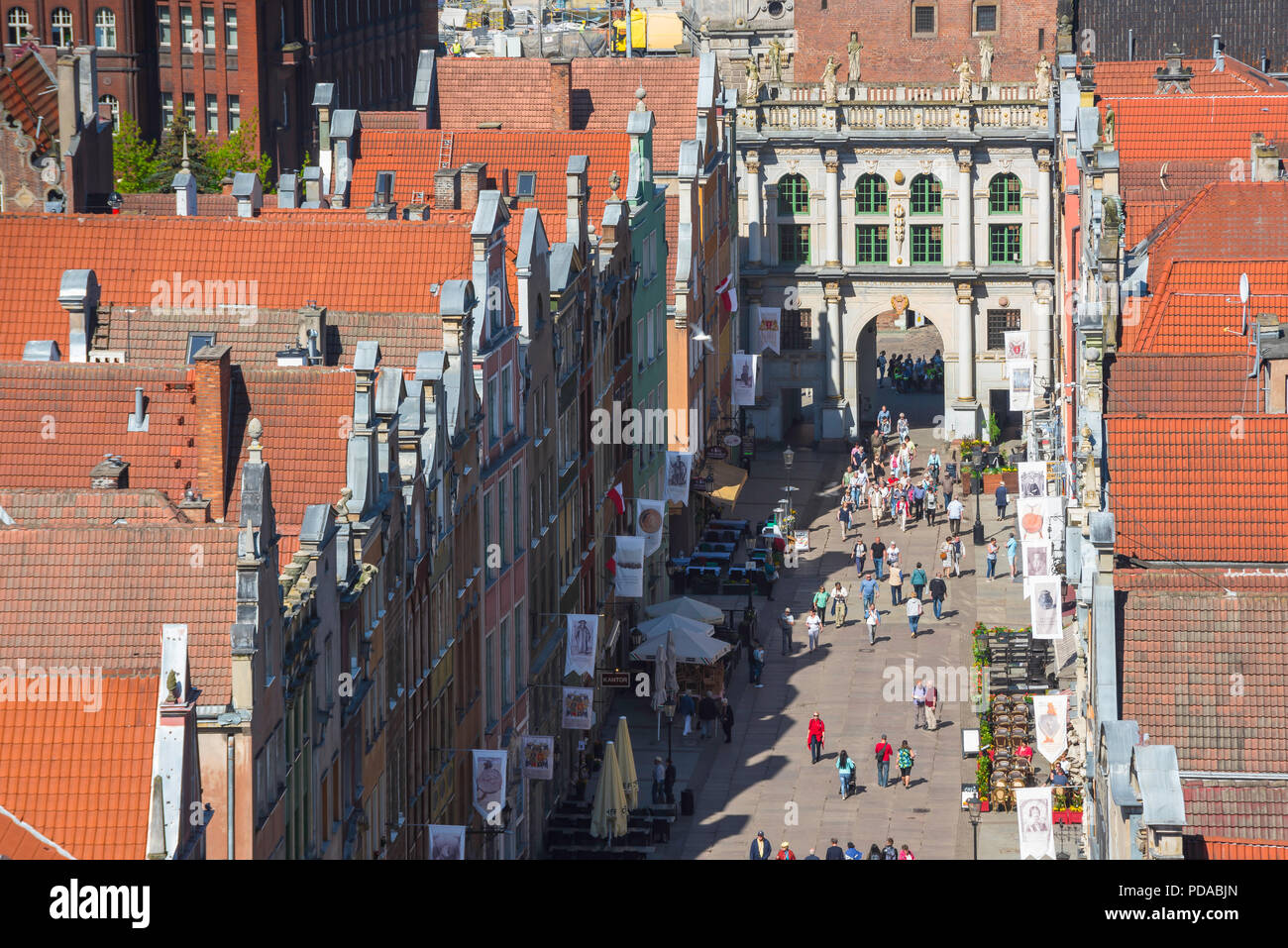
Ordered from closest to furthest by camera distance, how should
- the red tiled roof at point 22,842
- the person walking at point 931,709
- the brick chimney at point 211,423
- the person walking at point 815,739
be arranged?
the red tiled roof at point 22,842, the brick chimney at point 211,423, the person walking at point 815,739, the person walking at point 931,709

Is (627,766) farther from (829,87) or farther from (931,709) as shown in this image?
(829,87)

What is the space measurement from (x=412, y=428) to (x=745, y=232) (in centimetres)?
6195

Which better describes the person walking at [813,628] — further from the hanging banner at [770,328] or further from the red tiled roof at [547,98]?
the hanging banner at [770,328]

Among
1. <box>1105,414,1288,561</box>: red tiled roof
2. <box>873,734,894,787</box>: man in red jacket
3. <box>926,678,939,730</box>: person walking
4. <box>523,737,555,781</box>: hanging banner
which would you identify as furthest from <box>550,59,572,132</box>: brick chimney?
<box>1105,414,1288,561</box>: red tiled roof

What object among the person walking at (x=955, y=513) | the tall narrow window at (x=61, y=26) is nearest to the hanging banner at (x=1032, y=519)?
the person walking at (x=955, y=513)

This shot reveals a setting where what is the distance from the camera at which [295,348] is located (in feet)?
153

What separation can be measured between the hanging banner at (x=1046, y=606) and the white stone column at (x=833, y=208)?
50594mm

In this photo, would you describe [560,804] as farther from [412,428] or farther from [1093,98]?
[1093,98]

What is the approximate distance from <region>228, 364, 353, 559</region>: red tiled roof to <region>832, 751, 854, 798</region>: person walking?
78.1ft

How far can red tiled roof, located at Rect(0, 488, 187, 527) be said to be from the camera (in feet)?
117

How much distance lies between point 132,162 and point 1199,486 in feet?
209

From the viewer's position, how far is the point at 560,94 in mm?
85625

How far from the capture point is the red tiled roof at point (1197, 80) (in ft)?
237

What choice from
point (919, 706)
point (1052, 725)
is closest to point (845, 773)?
point (919, 706)
